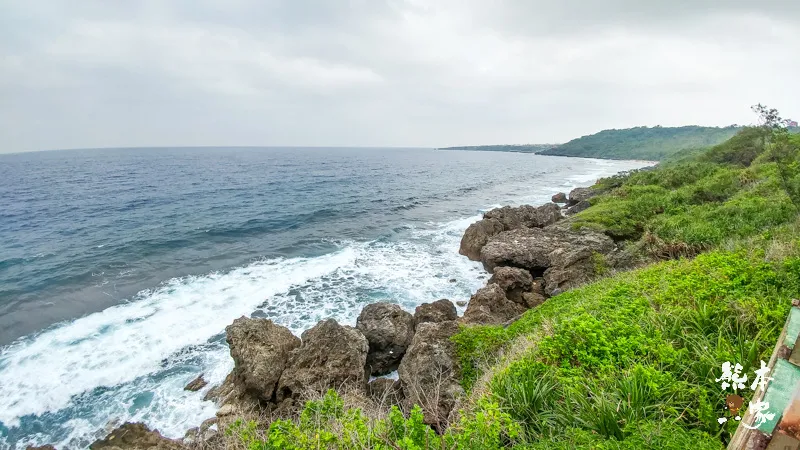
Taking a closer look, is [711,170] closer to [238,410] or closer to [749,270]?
[749,270]

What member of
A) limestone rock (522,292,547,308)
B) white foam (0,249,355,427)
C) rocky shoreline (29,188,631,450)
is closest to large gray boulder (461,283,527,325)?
rocky shoreline (29,188,631,450)

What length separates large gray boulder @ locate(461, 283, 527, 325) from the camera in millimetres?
14823

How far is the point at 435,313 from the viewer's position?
15.1m

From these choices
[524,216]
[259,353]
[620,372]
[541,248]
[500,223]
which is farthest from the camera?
[524,216]

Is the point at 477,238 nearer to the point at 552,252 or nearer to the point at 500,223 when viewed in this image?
the point at 500,223

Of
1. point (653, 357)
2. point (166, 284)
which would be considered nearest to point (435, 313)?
point (653, 357)

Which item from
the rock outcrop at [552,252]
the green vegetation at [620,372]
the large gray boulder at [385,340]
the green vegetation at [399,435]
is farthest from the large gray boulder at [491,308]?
the green vegetation at [399,435]

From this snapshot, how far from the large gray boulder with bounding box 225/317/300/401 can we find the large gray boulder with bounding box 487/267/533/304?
10899 mm

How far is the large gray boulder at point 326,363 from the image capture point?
11.1 m

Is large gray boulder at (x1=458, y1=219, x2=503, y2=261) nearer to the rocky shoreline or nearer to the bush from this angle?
the rocky shoreline

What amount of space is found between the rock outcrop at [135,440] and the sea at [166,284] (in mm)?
520

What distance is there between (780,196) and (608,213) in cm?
1038

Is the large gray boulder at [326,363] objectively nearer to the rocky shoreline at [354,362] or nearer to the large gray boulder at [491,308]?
the rocky shoreline at [354,362]

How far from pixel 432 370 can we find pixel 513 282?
987 cm
